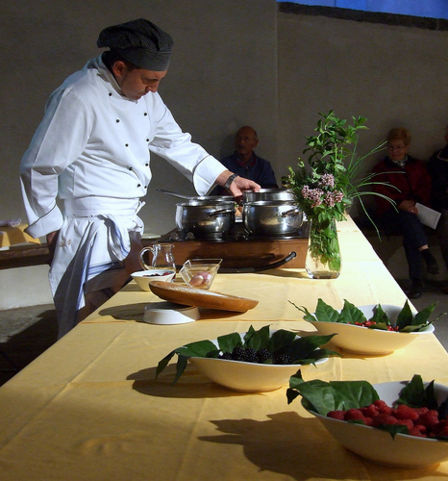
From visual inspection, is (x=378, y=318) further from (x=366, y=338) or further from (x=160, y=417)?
(x=160, y=417)

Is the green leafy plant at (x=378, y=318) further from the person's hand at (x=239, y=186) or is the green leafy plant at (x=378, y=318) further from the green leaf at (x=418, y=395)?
the person's hand at (x=239, y=186)

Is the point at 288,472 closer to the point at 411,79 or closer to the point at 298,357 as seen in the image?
the point at 298,357

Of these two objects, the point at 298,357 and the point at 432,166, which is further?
the point at 432,166

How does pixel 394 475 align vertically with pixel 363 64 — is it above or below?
below

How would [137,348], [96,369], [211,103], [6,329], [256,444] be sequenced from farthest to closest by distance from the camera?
[211,103] < [6,329] < [137,348] < [96,369] < [256,444]

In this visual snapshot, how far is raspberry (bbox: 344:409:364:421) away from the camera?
0.90 metres

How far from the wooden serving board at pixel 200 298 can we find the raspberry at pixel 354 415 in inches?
31.8

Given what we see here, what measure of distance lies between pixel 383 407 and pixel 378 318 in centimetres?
57

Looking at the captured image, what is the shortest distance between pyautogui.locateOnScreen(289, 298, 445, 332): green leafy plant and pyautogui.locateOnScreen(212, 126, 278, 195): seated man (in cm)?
455

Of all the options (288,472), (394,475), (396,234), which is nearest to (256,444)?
(288,472)

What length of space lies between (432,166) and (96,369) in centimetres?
578

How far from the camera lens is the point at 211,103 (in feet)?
19.9

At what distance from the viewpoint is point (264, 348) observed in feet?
4.17

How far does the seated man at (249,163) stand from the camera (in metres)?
5.97
